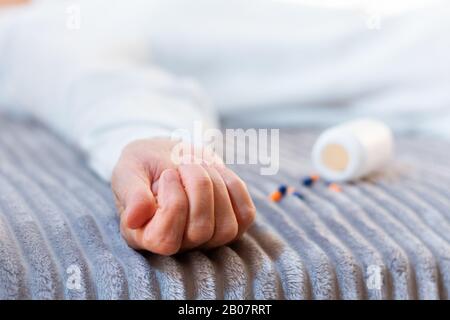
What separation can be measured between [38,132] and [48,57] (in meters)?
0.10

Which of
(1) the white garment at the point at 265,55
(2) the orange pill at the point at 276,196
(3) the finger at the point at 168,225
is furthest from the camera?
(1) the white garment at the point at 265,55

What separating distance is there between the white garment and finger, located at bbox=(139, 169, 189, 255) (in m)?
0.42

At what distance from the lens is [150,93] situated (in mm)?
681

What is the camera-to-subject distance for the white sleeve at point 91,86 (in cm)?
61

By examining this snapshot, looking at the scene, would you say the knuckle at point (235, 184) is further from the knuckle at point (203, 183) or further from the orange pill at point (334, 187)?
the orange pill at point (334, 187)

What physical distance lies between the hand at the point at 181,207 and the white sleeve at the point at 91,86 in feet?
0.42

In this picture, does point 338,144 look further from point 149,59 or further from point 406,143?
point 149,59

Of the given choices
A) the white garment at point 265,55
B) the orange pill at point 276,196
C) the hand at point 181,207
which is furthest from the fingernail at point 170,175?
the white garment at point 265,55

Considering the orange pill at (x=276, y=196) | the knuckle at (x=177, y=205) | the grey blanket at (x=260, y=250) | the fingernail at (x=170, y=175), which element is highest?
the fingernail at (x=170, y=175)

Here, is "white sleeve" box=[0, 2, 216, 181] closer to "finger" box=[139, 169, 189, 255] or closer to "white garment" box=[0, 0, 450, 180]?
"white garment" box=[0, 0, 450, 180]

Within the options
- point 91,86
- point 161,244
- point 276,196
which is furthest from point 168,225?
point 91,86

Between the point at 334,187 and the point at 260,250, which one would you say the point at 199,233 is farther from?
the point at 334,187

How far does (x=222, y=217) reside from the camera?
1.33ft
